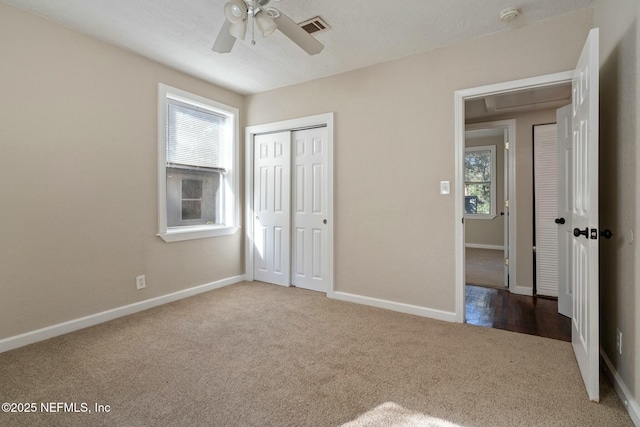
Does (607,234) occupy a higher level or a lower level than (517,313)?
higher

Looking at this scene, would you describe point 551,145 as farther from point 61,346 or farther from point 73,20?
point 61,346

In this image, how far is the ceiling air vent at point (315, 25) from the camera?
2.54 meters

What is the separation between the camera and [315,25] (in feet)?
8.57

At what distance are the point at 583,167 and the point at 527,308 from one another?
2029 millimetres

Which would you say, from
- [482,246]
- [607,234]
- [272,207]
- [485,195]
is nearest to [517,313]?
[607,234]

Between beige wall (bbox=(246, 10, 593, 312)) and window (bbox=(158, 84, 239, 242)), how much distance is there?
129 centimetres

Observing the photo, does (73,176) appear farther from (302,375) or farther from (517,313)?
(517,313)

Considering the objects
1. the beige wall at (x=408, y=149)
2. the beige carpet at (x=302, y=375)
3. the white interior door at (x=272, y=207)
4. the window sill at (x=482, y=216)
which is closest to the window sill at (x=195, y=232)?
the white interior door at (x=272, y=207)

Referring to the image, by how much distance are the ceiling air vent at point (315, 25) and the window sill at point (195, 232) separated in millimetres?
2506

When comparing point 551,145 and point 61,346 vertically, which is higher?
point 551,145

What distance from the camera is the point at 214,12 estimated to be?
8.05 feet

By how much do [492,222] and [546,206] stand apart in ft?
12.5

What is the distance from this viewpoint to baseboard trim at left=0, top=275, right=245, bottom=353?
2438mm

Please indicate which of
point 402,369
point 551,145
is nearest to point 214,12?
point 402,369
